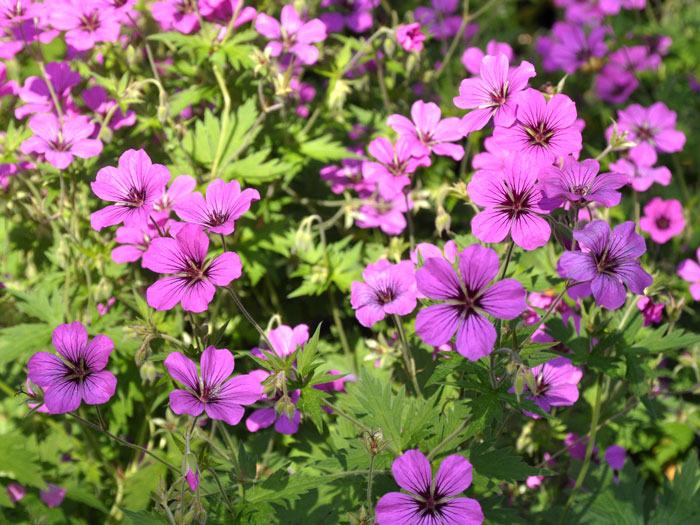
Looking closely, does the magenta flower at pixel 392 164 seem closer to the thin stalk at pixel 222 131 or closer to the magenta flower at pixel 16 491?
the thin stalk at pixel 222 131

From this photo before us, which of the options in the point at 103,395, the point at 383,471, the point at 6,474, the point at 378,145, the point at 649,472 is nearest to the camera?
the point at 103,395

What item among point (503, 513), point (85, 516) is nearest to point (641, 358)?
point (503, 513)

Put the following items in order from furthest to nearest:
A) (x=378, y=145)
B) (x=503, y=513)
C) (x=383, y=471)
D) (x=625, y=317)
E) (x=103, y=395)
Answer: (x=378, y=145) < (x=625, y=317) < (x=503, y=513) < (x=383, y=471) < (x=103, y=395)

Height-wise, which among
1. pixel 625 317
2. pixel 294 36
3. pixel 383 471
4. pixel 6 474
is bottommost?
pixel 6 474

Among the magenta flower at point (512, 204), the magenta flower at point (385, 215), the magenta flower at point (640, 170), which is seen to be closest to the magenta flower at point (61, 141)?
the magenta flower at point (385, 215)

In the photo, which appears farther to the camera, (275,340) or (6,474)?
(6,474)

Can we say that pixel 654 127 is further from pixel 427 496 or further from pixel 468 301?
pixel 427 496

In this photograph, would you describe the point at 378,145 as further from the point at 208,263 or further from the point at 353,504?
the point at 353,504

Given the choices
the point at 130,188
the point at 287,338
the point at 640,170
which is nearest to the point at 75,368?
the point at 130,188
